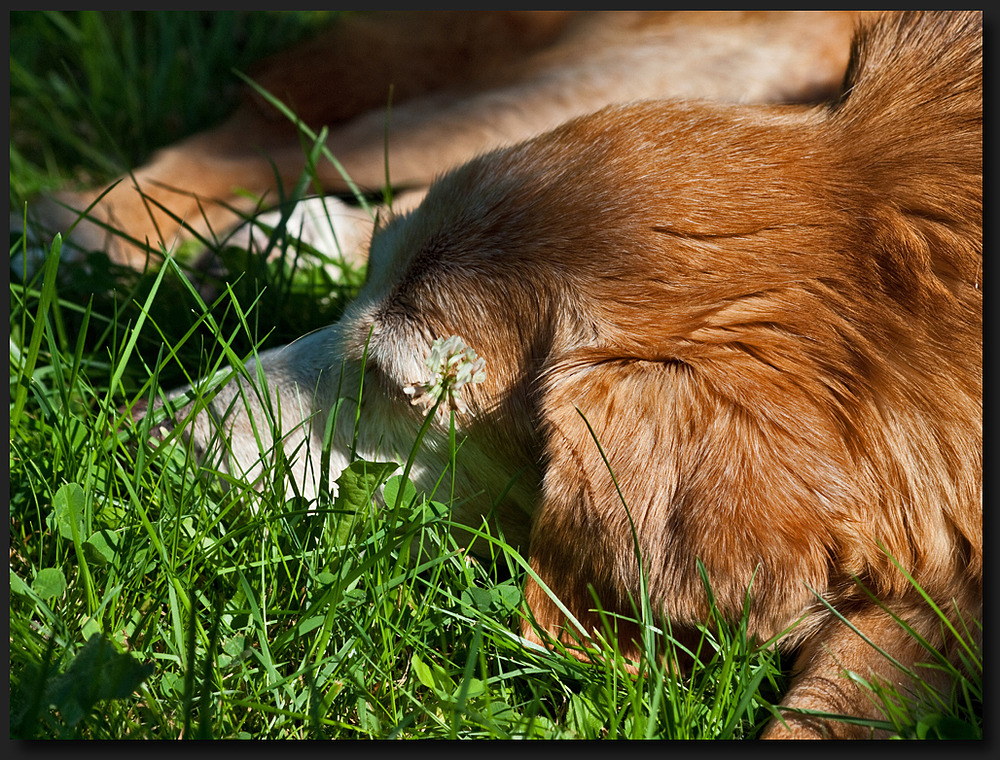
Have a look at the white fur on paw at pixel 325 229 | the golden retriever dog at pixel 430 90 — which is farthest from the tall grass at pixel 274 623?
the golden retriever dog at pixel 430 90

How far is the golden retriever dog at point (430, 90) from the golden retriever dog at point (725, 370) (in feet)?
4.43

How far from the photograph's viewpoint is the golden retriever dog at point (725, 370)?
1666mm

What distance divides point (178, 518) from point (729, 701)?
1.24 meters

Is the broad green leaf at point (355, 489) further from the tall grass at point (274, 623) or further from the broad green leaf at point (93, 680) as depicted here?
the broad green leaf at point (93, 680)

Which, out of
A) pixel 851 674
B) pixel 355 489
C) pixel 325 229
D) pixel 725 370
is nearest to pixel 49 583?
pixel 355 489

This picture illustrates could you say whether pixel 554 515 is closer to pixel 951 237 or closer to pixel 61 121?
pixel 951 237

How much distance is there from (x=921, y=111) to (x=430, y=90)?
2.83 m

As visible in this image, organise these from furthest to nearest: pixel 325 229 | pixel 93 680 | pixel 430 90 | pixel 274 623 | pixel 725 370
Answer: pixel 430 90 < pixel 325 229 < pixel 274 623 < pixel 725 370 < pixel 93 680

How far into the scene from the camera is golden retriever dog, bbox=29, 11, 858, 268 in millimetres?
3559

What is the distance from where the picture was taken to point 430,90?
14.1 ft

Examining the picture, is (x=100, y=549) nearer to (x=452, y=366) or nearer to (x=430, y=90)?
(x=452, y=366)

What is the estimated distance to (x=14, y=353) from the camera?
96.2 inches

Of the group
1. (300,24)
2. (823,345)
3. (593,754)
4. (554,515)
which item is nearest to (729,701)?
(593,754)

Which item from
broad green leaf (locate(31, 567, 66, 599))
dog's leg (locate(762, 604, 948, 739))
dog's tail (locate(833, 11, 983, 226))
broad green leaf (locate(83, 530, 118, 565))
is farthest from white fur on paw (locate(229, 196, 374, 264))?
dog's leg (locate(762, 604, 948, 739))
